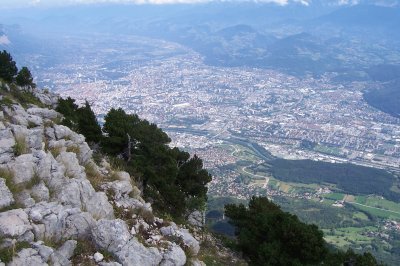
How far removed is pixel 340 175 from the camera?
80250mm

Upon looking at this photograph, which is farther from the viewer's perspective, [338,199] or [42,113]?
[338,199]

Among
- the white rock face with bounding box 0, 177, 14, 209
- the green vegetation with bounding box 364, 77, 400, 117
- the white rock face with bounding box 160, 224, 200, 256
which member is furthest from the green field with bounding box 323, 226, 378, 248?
the green vegetation with bounding box 364, 77, 400, 117

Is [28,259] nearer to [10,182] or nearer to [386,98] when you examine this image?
[10,182]

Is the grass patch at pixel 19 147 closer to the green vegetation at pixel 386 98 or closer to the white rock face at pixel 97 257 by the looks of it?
the white rock face at pixel 97 257

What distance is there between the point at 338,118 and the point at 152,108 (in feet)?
178

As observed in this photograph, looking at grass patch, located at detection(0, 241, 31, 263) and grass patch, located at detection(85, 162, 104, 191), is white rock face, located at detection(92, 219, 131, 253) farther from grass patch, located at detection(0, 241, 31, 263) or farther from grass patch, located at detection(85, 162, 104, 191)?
grass patch, located at detection(85, 162, 104, 191)

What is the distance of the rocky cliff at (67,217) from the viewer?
9.59 meters

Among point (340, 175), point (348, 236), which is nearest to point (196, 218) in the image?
point (348, 236)

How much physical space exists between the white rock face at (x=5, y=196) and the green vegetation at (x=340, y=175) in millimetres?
69334

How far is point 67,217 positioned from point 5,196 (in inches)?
62.7

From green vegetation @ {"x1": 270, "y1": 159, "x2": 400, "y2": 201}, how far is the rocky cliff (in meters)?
66.2

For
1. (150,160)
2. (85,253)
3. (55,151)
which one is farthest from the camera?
(150,160)

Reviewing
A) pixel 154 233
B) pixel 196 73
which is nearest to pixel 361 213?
pixel 154 233

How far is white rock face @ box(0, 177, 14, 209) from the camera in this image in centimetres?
1039
